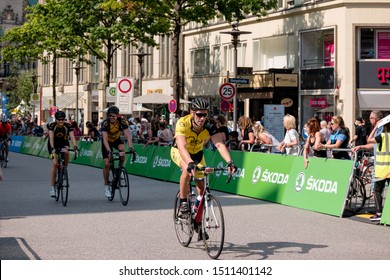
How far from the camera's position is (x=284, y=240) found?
43.1 ft

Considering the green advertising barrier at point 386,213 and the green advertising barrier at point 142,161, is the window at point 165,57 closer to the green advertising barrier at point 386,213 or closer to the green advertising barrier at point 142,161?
the green advertising barrier at point 142,161

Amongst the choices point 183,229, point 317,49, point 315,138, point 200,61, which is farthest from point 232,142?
point 200,61

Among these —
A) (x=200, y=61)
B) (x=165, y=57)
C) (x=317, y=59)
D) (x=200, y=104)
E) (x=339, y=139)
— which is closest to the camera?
(x=200, y=104)

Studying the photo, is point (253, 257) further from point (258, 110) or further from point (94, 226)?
point (258, 110)

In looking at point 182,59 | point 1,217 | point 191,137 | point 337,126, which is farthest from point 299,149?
point 182,59

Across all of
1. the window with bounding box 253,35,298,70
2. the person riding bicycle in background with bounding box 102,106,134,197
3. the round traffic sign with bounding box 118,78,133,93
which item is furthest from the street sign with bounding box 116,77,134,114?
the window with bounding box 253,35,298,70

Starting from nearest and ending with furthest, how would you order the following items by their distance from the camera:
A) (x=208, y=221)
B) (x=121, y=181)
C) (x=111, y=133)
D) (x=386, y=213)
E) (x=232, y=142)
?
1. (x=208, y=221)
2. (x=386, y=213)
3. (x=111, y=133)
4. (x=121, y=181)
5. (x=232, y=142)

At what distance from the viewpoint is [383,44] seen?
43969mm

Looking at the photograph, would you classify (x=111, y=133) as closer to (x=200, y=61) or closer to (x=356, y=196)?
(x=356, y=196)

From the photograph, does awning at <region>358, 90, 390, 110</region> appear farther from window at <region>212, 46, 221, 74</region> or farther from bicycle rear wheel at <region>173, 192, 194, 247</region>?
bicycle rear wheel at <region>173, 192, 194, 247</region>

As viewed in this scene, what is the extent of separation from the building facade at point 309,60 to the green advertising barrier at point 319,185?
61.7 feet

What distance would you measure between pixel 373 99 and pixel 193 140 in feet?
107

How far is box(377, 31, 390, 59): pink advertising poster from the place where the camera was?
144 feet

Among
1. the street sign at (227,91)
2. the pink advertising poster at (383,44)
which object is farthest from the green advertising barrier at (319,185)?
the pink advertising poster at (383,44)
